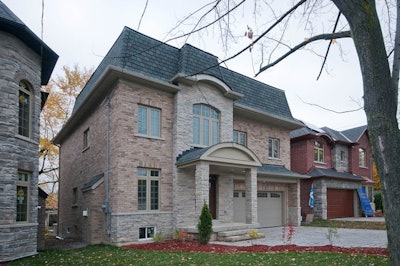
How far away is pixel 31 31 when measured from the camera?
11.0 metres

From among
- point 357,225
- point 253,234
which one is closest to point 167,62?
point 253,234

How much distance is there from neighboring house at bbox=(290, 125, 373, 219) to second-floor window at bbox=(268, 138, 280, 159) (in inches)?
128

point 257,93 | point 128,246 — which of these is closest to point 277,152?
point 257,93

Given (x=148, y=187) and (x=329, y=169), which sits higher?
(x=329, y=169)

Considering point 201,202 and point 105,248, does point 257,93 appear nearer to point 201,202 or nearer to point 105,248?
point 201,202

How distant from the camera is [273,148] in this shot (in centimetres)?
2036

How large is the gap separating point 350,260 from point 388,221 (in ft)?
16.9

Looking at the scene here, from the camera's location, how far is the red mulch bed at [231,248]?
9867 mm

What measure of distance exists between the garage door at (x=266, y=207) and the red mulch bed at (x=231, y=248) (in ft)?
17.3

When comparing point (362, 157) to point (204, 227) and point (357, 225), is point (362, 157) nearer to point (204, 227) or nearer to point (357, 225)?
point (357, 225)

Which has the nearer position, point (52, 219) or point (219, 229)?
point (219, 229)

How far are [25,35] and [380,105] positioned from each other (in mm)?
10763

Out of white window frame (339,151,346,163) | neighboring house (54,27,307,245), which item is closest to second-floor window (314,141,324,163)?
white window frame (339,151,346,163)

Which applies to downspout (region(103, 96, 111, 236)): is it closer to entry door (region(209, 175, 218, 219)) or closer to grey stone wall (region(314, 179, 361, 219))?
entry door (region(209, 175, 218, 219))
